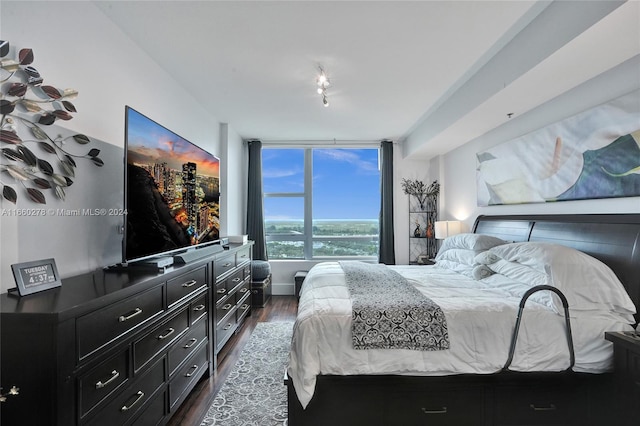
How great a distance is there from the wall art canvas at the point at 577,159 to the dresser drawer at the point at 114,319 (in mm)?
3075

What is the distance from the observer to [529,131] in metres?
2.77

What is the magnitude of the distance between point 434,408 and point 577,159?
7.05ft

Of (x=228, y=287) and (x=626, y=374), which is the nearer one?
(x=626, y=374)

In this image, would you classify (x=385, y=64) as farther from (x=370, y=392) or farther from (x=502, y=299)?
(x=370, y=392)

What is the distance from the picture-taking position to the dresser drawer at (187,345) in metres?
1.88

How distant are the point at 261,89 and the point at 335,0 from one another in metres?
1.39

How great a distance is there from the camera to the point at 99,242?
6.09 feet

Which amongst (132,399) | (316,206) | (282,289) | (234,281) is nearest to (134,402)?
(132,399)

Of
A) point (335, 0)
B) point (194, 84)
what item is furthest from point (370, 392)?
point (194, 84)

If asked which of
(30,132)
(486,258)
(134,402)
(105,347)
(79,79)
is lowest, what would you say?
(134,402)

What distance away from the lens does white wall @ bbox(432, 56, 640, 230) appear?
1929mm

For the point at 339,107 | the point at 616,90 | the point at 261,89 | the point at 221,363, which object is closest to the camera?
the point at 616,90

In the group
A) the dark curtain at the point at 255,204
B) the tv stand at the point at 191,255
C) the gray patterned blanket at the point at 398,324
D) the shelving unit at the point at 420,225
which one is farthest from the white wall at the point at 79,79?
the shelving unit at the point at 420,225

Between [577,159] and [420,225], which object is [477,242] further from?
[420,225]
